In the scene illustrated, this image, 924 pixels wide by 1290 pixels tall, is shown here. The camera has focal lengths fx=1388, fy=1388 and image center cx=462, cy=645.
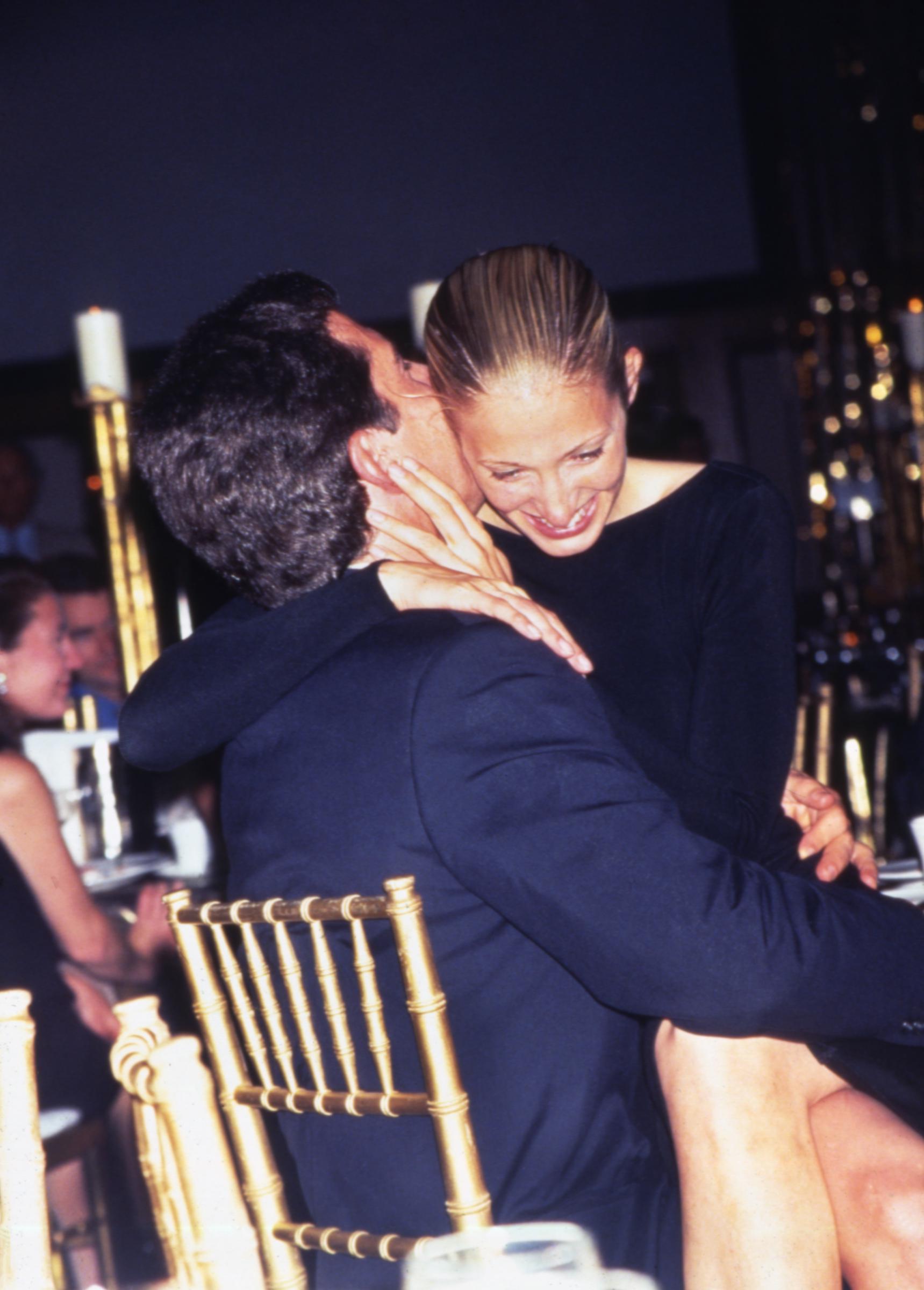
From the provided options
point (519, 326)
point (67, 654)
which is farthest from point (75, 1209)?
point (519, 326)

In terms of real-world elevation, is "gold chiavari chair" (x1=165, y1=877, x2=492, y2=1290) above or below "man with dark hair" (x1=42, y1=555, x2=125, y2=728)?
below

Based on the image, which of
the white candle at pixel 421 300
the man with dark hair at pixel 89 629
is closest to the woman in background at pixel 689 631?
the white candle at pixel 421 300

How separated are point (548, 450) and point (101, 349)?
1.94m

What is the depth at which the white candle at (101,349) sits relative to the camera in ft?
9.73

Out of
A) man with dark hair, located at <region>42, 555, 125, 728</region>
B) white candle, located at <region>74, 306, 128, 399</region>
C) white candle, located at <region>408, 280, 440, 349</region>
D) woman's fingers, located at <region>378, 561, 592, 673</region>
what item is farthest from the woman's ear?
man with dark hair, located at <region>42, 555, 125, 728</region>

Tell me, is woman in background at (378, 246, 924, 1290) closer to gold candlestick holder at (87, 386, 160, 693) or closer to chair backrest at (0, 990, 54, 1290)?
chair backrest at (0, 990, 54, 1290)

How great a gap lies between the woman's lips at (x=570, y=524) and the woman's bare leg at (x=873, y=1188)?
60 cm

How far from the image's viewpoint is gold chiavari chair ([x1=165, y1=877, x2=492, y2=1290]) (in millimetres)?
980

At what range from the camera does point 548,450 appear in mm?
1290

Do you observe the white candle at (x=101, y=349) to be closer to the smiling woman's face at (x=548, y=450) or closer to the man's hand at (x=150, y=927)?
the man's hand at (x=150, y=927)

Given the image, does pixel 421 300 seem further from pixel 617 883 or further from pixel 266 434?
pixel 617 883

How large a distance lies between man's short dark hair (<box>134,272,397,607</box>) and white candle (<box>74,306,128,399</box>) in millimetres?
1888

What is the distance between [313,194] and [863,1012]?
4762 millimetres

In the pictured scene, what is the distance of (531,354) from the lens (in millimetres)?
1269
